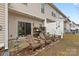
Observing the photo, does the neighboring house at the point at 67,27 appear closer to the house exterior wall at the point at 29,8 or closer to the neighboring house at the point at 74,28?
the neighboring house at the point at 74,28

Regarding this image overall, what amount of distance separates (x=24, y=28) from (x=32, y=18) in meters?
0.27

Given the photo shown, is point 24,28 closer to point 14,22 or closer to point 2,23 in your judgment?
point 14,22

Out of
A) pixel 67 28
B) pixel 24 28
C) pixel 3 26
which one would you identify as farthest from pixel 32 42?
pixel 67 28

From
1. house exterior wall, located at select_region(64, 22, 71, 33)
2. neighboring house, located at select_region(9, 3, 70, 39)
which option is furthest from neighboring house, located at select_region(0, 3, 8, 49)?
house exterior wall, located at select_region(64, 22, 71, 33)

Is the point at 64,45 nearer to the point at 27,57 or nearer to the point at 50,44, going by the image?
the point at 50,44

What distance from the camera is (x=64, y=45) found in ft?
11.6

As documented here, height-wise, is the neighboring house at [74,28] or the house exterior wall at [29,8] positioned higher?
the house exterior wall at [29,8]

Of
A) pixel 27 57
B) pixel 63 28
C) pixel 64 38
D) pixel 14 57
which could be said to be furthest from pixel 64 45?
pixel 14 57

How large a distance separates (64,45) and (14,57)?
3.54 ft

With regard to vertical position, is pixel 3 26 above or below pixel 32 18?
below

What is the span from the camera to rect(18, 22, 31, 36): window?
352 centimetres

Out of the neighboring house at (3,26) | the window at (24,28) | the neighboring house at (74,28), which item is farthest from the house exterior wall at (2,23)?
the neighboring house at (74,28)

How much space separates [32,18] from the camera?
357 cm

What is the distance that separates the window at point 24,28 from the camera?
3518 millimetres
